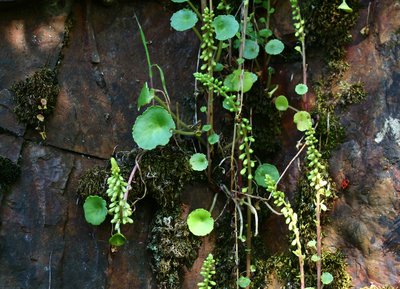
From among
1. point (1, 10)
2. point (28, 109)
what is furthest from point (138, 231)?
point (1, 10)

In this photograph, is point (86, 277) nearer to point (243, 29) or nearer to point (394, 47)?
point (243, 29)

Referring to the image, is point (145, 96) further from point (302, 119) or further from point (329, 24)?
point (329, 24)

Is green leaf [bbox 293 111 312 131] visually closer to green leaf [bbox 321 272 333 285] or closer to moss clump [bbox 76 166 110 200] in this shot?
green leaf [bbox 321 272 333 285]

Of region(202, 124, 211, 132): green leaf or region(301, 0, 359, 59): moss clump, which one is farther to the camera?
region(301, 0, 359, 59): moss clump

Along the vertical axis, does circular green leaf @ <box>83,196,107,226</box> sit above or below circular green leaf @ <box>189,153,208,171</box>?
below

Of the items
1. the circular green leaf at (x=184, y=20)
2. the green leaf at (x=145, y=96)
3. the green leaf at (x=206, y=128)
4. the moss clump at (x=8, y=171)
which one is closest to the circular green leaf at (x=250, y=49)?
the circular green leaf at (x=184, y=20)

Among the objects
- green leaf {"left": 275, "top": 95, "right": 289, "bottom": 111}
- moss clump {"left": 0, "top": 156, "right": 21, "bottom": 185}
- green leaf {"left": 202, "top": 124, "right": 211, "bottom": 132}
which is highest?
green leaf {"left": 275, "top": 95, "right": 289, "bottom": 111}

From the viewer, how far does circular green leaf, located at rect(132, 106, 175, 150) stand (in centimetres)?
256

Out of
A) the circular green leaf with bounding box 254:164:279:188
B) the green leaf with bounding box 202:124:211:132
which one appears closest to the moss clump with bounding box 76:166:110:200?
the green leaf with bounding box 202:124:211:132

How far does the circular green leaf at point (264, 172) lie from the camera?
2.71 m

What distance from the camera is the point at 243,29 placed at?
2.74m

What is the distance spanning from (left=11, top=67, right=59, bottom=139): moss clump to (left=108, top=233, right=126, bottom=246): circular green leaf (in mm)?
637

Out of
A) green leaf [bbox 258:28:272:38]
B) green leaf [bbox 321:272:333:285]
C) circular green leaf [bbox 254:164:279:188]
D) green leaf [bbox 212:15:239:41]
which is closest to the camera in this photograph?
green leaf [bbox 321:272:333:285]

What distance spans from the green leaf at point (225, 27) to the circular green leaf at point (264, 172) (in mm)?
688
